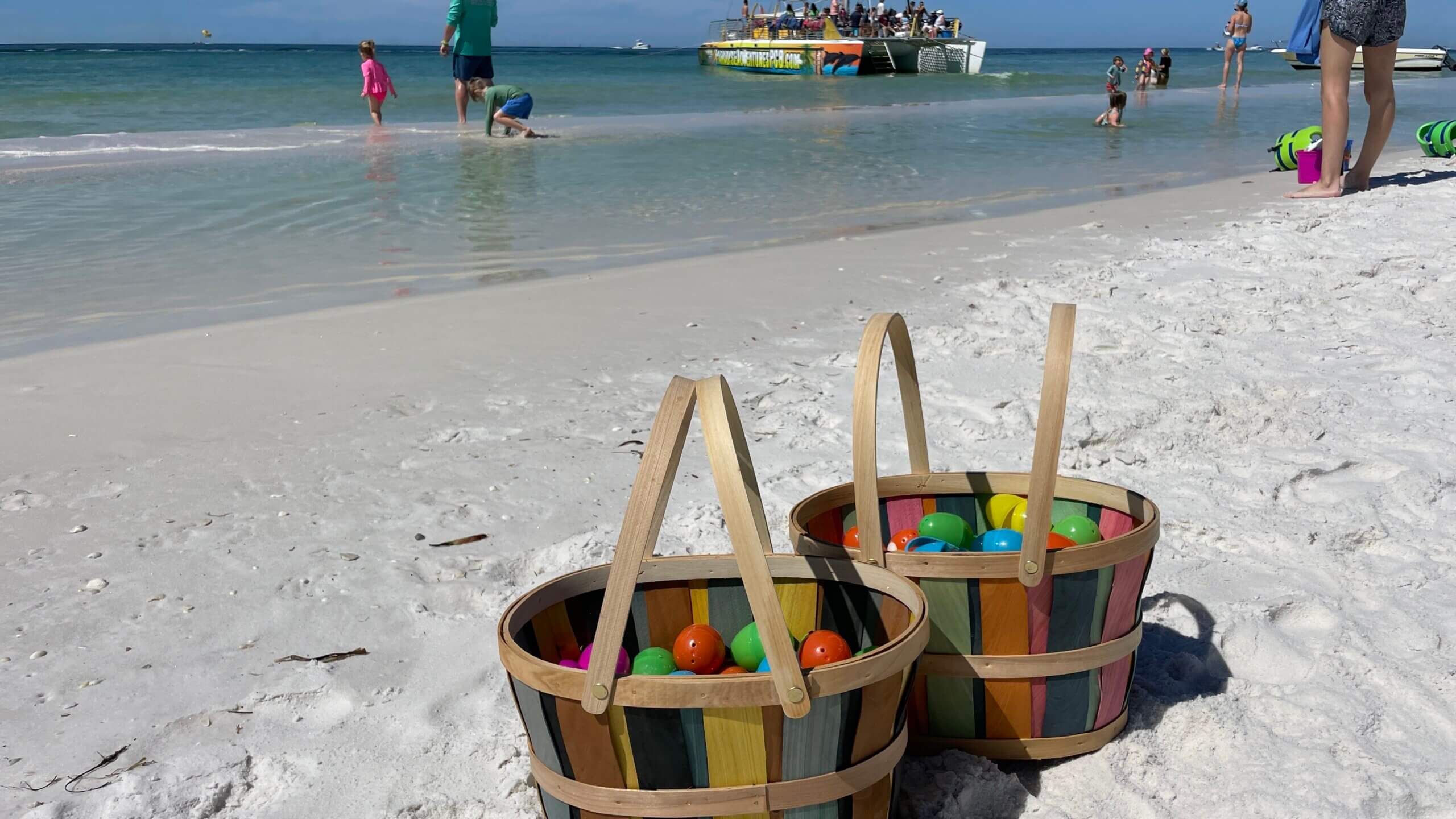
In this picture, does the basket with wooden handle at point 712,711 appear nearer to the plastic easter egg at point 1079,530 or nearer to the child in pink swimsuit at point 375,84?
the plastic easter egg at point 1079,530

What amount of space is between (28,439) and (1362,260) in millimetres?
5474

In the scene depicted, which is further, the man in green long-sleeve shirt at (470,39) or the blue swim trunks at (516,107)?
the blue swim trunks at (516,107)

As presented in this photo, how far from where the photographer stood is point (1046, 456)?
175 cm

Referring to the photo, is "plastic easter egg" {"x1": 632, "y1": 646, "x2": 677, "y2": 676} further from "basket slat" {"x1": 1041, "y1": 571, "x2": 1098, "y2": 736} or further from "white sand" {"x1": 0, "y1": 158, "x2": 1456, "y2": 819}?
"basket slat" {"x1": 1041, "y1": 571, "x2": 1098, "y2": 736}

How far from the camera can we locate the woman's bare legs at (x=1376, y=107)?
22.5 feet

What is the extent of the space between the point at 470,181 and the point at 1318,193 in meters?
6.67

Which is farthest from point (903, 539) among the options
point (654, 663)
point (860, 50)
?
point (860, 50)

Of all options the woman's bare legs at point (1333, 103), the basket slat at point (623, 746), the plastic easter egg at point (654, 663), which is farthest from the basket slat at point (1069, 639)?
the woman's bare legs at point (1333, 103)

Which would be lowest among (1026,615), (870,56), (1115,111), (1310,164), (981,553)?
(1026,615)

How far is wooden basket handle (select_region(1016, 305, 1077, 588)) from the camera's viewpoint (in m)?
1.72

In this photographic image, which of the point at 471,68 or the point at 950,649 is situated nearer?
the point at 950,649

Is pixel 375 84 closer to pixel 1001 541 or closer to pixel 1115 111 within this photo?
pixel 1115 111

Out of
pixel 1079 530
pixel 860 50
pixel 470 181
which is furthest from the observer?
pixel 860 50

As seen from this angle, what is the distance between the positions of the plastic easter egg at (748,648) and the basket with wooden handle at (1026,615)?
17cm
